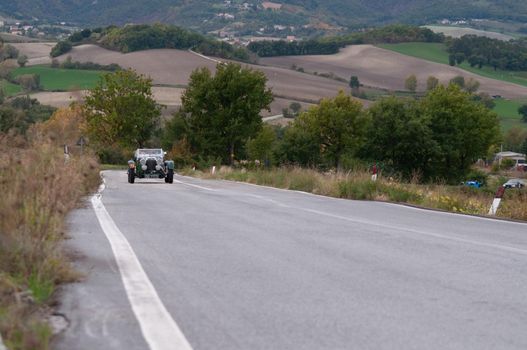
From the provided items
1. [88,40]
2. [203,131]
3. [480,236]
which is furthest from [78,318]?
[88,40]

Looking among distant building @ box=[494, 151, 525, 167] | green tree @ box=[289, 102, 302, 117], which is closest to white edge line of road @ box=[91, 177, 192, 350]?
green tree @ box=[289, 102, 302, 117]

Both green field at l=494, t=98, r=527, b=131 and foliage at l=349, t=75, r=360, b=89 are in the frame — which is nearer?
green field at l=494, t=98, r=527, b=131

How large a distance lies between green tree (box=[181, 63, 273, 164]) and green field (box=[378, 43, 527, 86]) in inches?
3247

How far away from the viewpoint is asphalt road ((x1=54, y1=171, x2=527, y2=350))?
666 centimetres

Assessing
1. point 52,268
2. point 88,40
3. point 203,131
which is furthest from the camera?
point 88,40

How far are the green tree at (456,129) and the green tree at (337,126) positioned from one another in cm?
672

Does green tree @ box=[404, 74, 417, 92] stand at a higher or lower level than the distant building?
higher

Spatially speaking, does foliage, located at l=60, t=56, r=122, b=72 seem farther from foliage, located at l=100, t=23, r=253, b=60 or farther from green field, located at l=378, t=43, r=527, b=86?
green field, located at l=378, t=43, r=527, b=86

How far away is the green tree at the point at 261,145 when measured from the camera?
271 feet

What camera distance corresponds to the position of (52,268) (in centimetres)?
852

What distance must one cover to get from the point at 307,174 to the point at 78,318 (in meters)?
23.1

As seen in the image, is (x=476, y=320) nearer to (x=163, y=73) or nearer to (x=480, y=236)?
(x=480, y=236)

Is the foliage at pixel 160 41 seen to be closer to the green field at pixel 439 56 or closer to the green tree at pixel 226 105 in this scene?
the green field at pixel 439 56

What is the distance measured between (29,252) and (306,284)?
8.59ft
